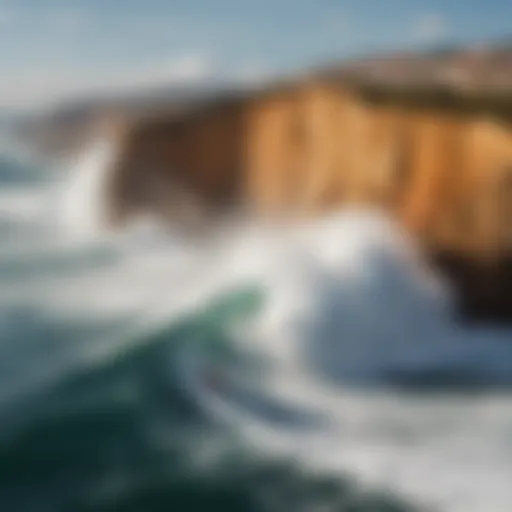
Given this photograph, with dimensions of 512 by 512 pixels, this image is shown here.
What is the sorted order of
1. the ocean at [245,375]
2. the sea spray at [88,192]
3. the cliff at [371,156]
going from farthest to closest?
the sea spray at [88,192], the cliff at [371,156], the ocean at [245,375]

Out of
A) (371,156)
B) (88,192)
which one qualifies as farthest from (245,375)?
(88,192)

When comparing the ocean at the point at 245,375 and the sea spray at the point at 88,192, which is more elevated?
the sea spray at the point at 88,192

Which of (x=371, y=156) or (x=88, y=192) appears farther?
(x=88, y=192)

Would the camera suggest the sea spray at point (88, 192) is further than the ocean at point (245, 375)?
Yes

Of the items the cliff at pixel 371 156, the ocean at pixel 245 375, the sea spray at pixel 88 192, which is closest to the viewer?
the ocean at pixel 245 375

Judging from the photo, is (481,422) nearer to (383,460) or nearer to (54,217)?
(383,460)

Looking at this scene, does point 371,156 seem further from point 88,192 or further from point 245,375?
point 88,192

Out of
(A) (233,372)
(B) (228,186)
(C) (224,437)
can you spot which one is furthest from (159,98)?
(C) (224,437)
